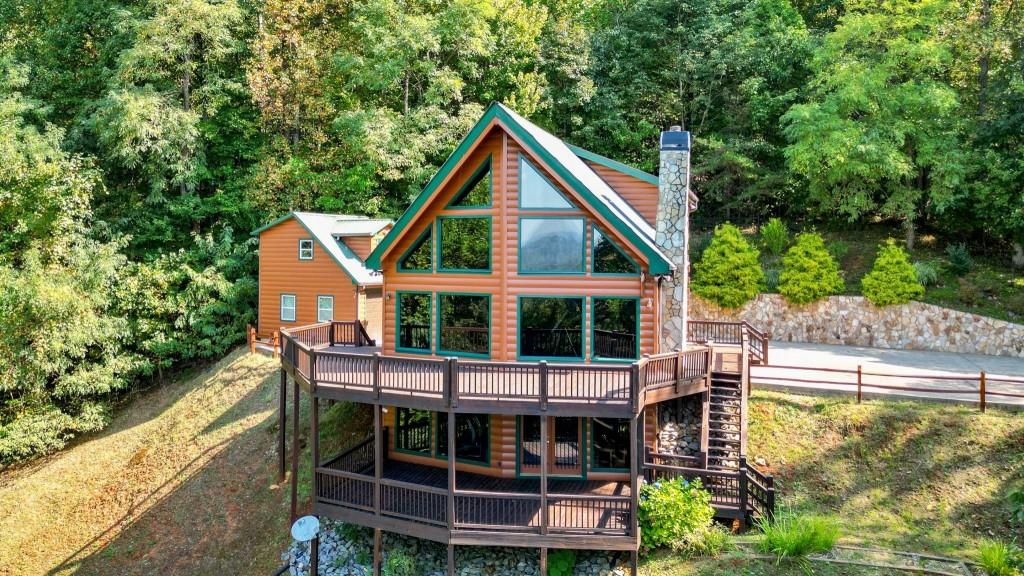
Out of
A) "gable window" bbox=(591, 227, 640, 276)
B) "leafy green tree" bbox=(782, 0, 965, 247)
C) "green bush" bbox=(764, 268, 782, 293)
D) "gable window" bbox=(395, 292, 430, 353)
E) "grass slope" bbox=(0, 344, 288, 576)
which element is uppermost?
"leafy green tree" bbox=(782, 0, 965, 247)

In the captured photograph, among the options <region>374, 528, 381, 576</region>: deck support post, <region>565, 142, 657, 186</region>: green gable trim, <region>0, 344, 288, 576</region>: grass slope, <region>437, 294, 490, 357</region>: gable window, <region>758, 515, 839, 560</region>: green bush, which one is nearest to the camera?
<region>758, 515, 839, 560</region>: green bush

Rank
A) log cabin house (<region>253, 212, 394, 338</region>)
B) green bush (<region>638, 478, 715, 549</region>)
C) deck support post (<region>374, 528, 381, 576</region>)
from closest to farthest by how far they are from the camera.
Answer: green bush (<region>638, 478, 715, 549</region>) → deck support post (<region>374, 528, 381, 576</region>) → log cabin house (<region>253, 212, 394, 338</region>)

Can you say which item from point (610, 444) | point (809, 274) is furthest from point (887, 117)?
point (610, 444)

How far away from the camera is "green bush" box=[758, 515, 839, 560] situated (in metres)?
10.4

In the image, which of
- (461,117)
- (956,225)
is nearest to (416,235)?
(461,117)

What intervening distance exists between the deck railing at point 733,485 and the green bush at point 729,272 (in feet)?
41.3

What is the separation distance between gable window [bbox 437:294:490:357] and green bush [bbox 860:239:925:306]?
54.1 ft

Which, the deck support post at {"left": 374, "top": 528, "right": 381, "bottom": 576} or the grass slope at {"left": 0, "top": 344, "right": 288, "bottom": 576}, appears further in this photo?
the grass slope at {"left": 0, "top": 344, "right": 288, "bottom": 576}

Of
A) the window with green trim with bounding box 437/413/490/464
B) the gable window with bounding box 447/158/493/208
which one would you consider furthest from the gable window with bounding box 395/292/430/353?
the gable window with bounding box 447/158/493/208

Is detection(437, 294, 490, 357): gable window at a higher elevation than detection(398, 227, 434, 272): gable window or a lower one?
lower

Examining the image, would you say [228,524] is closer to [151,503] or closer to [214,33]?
[151,503]

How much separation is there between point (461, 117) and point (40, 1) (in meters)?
23.8

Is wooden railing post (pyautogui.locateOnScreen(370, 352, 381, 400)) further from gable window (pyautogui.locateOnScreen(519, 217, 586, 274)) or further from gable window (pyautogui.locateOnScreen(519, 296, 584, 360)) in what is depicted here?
gable window (pyautogui.locateOnScreen(519, 217, 586, 274))

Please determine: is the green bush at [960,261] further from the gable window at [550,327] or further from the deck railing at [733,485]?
the gable window at [550,327]
